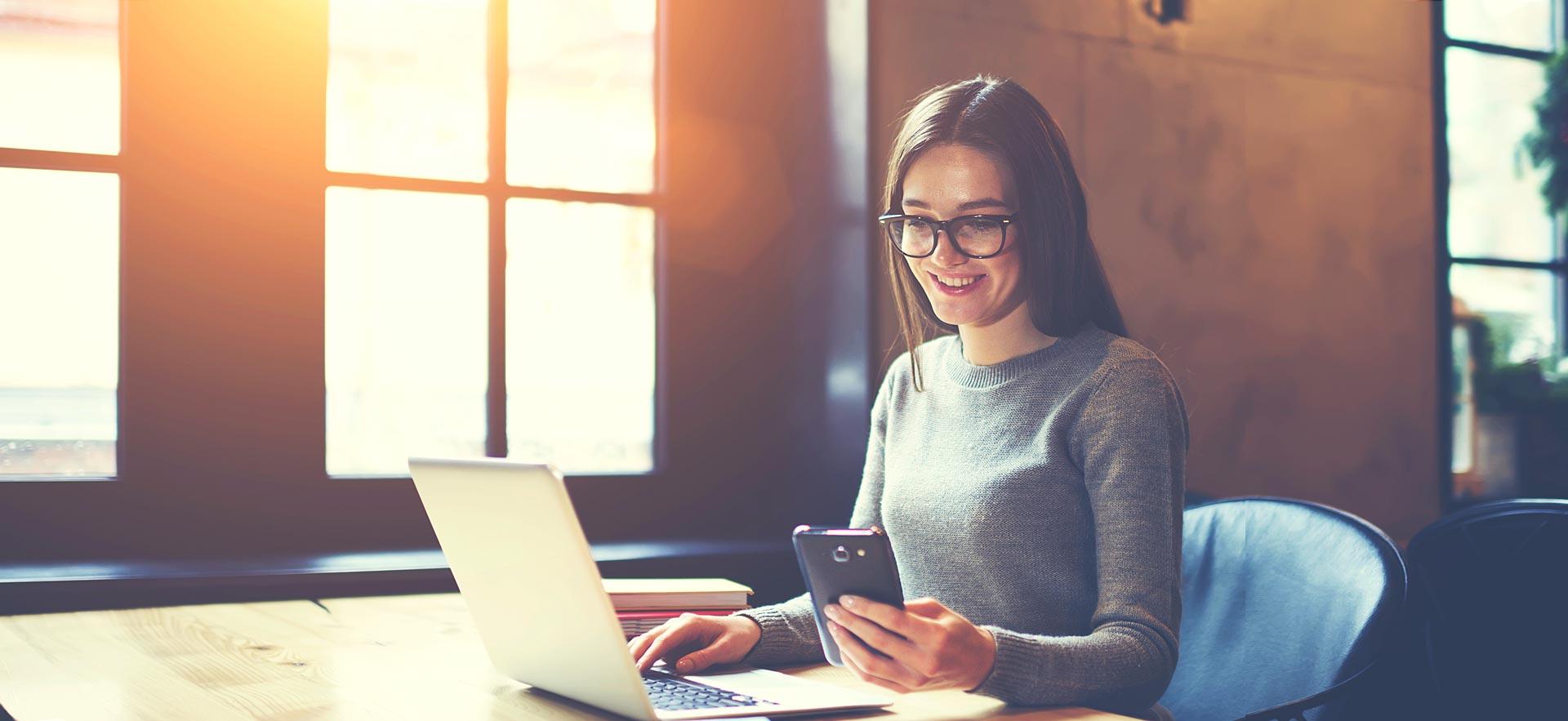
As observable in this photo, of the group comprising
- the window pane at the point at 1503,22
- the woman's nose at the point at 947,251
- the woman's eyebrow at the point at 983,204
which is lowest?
the woman's nose at the point at 947,251

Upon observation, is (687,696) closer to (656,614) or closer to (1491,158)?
(656,614)

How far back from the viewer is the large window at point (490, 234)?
2576mm

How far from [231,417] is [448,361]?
42 cm

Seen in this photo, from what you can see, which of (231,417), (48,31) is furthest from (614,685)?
(48,31)

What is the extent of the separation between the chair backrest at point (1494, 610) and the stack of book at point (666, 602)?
84cm

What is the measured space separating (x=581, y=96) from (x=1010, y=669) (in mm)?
1871

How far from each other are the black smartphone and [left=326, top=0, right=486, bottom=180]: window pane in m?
1.72

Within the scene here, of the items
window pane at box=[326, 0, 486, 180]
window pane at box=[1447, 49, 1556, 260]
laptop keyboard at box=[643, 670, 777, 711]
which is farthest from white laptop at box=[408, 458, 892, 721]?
window pane at box=[1447, 49, 1556, 260]

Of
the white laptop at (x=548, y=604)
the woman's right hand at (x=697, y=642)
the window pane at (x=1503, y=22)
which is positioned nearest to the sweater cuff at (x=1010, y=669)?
the white laptop at (x=548, y=604)

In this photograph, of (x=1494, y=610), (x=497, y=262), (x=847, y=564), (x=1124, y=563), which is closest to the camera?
(x=847, y=564)

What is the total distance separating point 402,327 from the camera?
2609 millimetres

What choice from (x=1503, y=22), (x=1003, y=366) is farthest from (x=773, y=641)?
(x=1503, y=22)

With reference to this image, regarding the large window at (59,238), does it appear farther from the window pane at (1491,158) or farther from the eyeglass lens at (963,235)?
the window pane at (1491,158)

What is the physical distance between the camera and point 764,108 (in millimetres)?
2906
